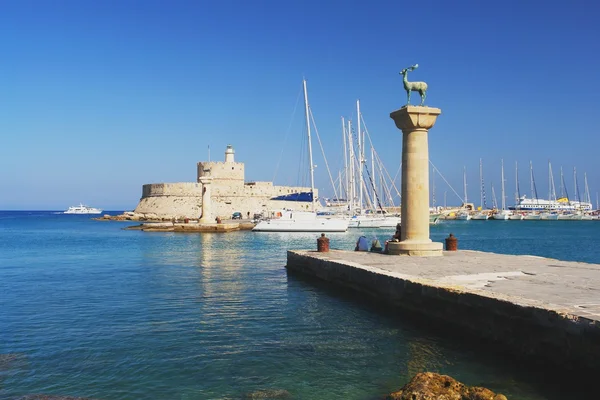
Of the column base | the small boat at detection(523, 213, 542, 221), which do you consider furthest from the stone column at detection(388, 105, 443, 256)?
the small boat at detection(523, 213, 542, 221)

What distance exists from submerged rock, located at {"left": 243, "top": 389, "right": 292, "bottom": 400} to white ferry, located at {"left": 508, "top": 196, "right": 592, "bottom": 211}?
85.7 metres

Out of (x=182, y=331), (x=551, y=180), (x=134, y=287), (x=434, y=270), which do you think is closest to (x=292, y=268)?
(x=134, y=287)

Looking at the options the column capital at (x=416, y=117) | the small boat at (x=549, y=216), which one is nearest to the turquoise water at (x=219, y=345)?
the column capital at (x=416, y=117)

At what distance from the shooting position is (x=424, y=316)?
26.7 feet

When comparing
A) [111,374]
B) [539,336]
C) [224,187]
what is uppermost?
[224,187]

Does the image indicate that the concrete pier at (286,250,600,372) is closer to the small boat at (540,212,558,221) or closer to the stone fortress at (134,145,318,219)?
the stone fortress at (134,145,318,219)

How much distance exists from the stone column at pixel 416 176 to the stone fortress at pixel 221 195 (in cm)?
5302

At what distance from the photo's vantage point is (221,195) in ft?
220

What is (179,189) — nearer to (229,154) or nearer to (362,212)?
(229,154)

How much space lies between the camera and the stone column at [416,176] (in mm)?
12805

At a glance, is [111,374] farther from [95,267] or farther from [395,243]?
[95,267]

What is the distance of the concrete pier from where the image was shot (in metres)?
5.48

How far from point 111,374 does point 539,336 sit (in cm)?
459

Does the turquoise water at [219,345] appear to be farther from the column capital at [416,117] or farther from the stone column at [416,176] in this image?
the column capital at [416,117]
